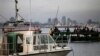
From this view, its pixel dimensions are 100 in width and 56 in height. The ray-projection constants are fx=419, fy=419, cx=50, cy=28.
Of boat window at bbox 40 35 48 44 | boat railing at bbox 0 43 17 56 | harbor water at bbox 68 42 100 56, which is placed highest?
boat window at bbox 40 35 48 44

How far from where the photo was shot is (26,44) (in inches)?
846

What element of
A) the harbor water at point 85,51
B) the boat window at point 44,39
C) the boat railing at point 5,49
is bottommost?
the harbor water at point 85,51

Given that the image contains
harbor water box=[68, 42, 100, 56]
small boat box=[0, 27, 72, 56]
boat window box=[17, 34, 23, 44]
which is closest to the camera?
small boat box=[0, 27, 72, 56]

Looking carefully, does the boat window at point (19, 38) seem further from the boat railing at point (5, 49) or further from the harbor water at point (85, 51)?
the harbor water at point (85, 51)

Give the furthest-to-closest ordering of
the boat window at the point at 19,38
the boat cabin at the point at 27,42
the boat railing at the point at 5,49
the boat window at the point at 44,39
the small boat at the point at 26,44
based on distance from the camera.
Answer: the boat window at the point at 44,39 < the boat window at the point at 19,38 < the boat cabin at the point at 27,42 < the small boat at the point at 26,44 < the boat railing at the point at 5,49

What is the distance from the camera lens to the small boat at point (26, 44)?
2092 cm

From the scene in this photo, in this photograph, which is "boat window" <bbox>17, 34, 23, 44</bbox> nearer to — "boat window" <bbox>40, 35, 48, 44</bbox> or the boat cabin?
the boat cabin

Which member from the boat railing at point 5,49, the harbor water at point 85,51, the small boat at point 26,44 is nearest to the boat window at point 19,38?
the small boat at point 26,44

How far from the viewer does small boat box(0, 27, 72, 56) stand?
2092cm

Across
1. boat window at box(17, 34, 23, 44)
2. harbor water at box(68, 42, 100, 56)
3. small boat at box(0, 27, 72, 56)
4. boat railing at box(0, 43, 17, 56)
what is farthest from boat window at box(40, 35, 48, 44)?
harbor water at box(68, 42, 100, 56)

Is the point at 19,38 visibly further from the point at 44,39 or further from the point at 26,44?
the point at 44,39

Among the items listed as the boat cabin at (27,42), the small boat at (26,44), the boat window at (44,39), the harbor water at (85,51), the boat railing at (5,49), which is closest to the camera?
the boat railing at (5,49)

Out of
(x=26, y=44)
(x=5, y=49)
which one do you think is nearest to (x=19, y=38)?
(x=26, y=44)

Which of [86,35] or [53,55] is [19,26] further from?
[86,35]
